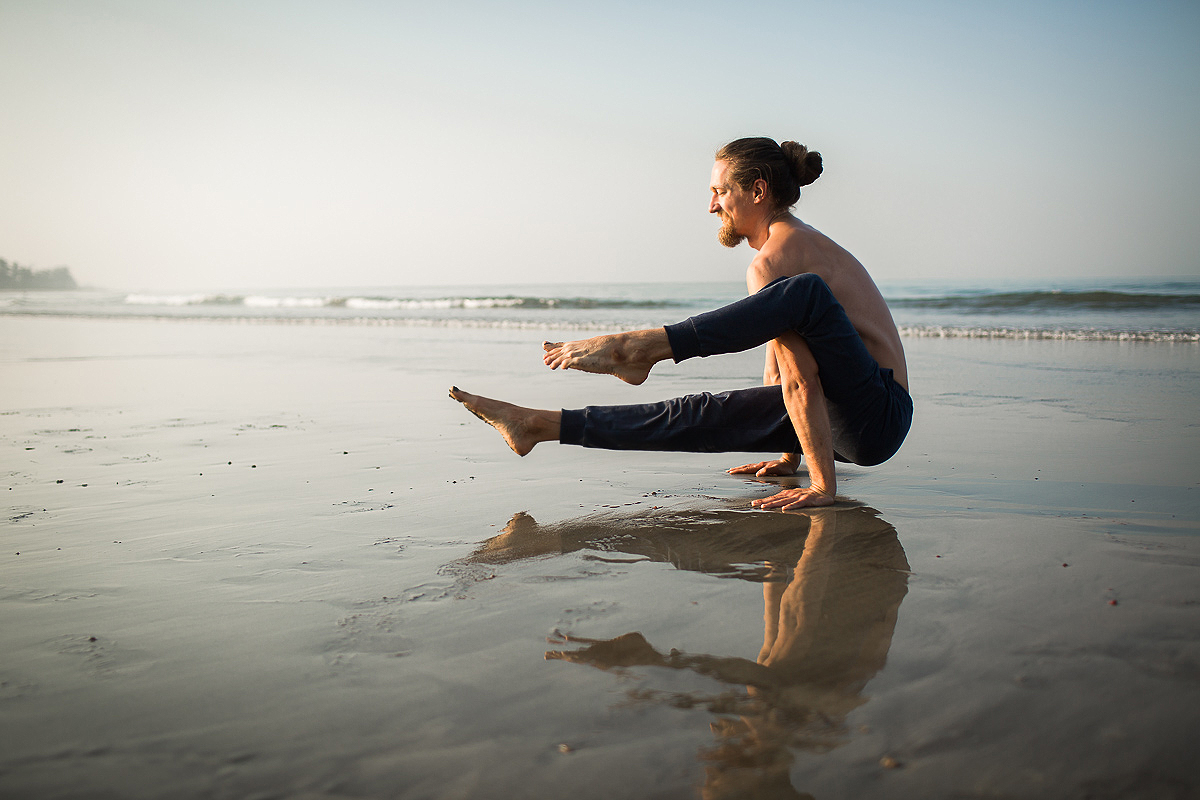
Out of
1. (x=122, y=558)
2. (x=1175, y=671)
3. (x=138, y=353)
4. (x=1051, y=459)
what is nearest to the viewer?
(x=1175, y=671)

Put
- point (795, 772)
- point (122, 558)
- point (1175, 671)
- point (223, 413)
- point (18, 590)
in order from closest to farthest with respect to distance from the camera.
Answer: point (795, 772), point (1175, 671), point (18, 590), point (122, 558), point (223, 413)

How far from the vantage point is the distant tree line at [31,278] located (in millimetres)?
42562

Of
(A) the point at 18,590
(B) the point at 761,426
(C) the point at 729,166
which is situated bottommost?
(A) the point at 18,590

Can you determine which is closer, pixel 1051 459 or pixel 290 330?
pixel 1051 459

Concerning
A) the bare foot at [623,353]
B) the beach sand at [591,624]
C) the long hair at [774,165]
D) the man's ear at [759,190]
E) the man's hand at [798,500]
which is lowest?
the beach sand at [591,624]

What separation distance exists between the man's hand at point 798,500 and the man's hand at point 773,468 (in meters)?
0.50

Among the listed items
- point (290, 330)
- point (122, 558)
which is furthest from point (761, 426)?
point (290, 330)

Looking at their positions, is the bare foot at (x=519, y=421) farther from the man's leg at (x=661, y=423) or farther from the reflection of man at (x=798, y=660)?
the reflection of man at (x=798, y=660)

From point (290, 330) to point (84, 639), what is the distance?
39.6ft

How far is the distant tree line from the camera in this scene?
140ft

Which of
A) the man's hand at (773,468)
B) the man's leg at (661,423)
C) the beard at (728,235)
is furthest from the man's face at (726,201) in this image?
the man's hand at (773,468)

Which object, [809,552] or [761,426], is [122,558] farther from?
[761,426]

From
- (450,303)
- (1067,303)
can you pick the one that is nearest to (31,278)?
(450,303)

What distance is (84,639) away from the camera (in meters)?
1.46
